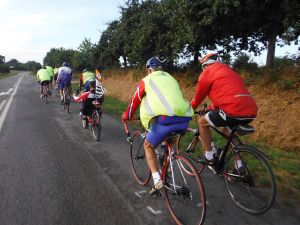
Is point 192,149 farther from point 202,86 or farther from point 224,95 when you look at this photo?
point 224,95

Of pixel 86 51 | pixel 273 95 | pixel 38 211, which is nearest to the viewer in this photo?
pixel 38 211

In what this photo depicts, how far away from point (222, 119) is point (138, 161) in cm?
200

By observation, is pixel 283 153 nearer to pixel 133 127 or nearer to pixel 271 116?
pixel 271 116

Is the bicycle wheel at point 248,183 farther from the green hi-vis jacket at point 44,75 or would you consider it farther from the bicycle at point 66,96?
the green hi-vis jacket at point 44,75

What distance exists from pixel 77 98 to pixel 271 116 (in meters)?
5.83

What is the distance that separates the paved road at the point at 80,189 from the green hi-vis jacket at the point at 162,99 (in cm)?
134

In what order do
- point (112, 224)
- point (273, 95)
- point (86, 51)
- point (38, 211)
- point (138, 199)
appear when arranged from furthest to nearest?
point (86, 51) → point (273, 95) → point (138, 199) → point (38, 211) → point (112, 224)

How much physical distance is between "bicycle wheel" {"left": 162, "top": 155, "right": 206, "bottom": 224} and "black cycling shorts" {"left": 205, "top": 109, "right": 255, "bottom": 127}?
1.02m

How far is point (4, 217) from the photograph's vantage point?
4668 millimetres

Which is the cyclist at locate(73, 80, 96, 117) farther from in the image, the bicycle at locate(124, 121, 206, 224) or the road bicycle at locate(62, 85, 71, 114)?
the bicycle at locate(124, 121, 206, 224)

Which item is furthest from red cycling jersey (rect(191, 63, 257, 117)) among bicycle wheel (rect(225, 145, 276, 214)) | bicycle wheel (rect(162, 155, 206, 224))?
bicycle wheel (rect(162, 155, 206, 224))

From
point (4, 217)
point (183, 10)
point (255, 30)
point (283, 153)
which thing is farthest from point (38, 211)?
point (255, 30)

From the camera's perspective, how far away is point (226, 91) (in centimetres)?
507

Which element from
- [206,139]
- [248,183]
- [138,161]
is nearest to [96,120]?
[138,161]
